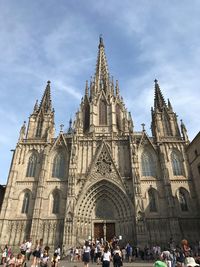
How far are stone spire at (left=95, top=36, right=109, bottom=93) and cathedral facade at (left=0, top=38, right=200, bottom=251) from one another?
9.57 m

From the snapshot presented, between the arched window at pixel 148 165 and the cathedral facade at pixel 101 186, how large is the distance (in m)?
0.13

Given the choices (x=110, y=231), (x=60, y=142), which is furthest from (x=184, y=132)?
(x=60, y=142)

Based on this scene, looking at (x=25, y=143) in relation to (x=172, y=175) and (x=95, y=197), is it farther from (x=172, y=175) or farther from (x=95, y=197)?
(x=172, y=175)

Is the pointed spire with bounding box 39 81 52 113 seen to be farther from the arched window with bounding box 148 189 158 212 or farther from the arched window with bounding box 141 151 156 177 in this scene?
the arched window with bounding box 148 189 158 212

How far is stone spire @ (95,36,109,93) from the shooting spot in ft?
133

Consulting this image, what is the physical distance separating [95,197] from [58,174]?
5.70m

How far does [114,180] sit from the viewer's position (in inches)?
1076

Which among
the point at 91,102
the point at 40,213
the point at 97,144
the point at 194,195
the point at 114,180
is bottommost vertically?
the point at 40,213

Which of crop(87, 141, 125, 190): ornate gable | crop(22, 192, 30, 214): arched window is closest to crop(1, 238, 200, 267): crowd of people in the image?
crop(22, 192, 30, 214): arched window

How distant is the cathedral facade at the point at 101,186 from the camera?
81.3ft

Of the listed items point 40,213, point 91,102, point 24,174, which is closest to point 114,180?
point 40,213

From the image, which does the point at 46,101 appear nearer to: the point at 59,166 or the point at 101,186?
the point at 59,166

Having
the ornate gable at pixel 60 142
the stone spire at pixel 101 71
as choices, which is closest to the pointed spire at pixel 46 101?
the ornate gable at pixel 60 142

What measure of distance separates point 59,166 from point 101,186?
20.7 feet
